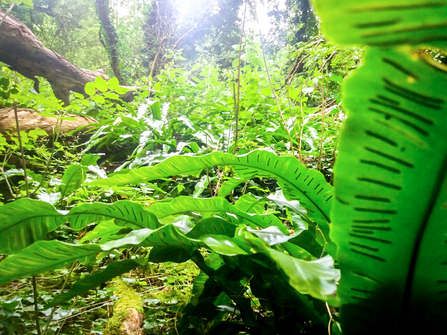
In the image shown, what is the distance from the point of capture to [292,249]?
1.88 feet

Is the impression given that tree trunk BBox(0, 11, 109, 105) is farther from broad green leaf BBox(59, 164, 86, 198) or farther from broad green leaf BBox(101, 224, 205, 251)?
broad green leaf BBox(101, 224, 205, 251)

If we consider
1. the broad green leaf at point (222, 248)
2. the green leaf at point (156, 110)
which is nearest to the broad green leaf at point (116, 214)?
the broad green leaf at point (222, 248)

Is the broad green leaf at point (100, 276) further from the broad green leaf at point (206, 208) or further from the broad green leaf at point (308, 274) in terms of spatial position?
the broad green leaf at point (308, 274)

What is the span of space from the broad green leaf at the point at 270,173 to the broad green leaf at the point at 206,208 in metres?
0.08

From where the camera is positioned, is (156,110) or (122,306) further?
→ (156,110)

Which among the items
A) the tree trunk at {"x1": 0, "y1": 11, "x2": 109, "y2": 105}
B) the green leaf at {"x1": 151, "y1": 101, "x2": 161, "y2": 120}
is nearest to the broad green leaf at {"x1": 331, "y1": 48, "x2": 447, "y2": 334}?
the green leaf at {"x1": 151, "y1": 101, "x2": 161, "y2": 120}

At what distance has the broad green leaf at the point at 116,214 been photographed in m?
0.55

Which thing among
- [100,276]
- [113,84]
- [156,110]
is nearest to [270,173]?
[100,276]

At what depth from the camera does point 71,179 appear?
99 cm

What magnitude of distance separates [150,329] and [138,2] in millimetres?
9560

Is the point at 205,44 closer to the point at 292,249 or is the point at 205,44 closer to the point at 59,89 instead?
the point at 59,89

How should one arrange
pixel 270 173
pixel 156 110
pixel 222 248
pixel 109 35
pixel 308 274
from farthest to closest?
pixel 109 35 < pixel 156 110 < pixel 270 173 < pixel 222 248 < pixel 308 274

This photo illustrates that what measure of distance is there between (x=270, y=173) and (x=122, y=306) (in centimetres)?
62

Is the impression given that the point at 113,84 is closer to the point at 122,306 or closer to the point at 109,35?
the point at 122,306
